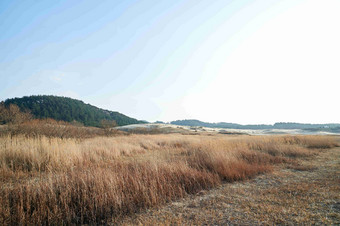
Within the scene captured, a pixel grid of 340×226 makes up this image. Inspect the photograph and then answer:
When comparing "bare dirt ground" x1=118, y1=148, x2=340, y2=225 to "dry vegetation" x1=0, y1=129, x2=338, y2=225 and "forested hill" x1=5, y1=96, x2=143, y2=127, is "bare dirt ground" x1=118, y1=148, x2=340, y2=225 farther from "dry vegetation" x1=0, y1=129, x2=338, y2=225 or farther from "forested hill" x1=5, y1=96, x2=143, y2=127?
"forested hill" x1=5, y1=96, x2=143, y2=127

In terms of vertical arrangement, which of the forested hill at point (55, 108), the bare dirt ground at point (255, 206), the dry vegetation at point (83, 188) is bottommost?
the bare dirt ground at point (255, 206)

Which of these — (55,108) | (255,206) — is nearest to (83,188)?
(255,206)

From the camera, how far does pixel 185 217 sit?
266cm

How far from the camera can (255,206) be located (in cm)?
300

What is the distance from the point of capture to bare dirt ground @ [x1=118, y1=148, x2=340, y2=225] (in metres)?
2.53

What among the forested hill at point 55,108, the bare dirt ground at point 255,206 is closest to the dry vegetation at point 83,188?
the bare dirt ground at point 255,206

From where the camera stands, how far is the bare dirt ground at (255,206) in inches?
99.7

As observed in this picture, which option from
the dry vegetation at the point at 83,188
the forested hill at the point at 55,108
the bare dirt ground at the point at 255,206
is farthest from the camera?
the forested hill at the point at 55,108

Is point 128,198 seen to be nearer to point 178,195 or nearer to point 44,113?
point 178,195

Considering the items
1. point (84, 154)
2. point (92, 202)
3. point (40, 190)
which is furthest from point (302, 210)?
point (84, 154)

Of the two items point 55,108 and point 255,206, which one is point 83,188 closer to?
point 255,206

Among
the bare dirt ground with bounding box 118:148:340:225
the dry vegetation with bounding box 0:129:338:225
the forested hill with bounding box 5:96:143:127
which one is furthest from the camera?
the forested hill with bounding box 5:96:143:127

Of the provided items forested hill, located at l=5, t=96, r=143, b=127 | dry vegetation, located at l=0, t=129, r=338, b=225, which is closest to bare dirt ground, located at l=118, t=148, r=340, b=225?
dry vegetation, located at l=0, t=129, r=338, b=225

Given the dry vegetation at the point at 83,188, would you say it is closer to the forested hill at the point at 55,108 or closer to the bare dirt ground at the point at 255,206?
the bare dirt ground at the point at 255,206
